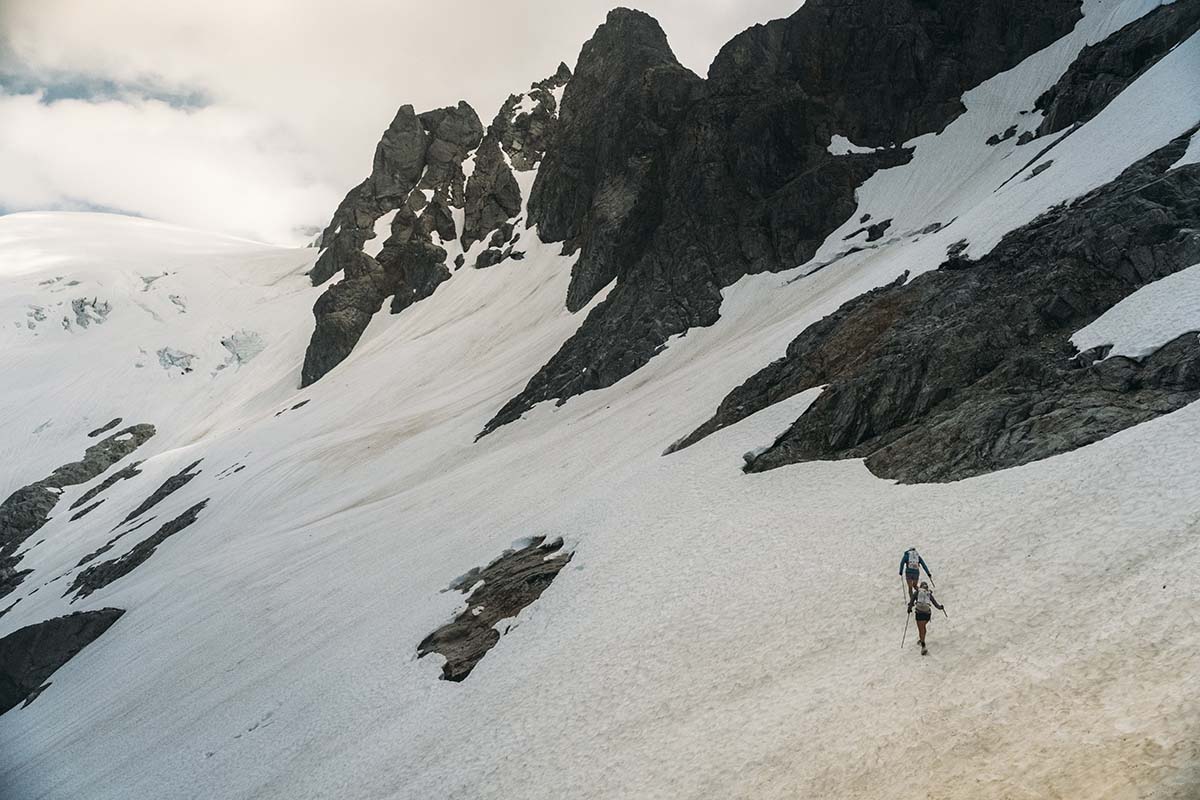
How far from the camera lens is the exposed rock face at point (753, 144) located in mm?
64812

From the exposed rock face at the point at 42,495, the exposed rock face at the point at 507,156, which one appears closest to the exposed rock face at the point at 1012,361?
the exposed rock face at the point at 42,495

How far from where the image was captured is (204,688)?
102 ft

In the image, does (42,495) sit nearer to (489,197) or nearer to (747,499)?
(489,197)

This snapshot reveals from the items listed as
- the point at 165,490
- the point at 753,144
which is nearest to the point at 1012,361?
the point at 753,144

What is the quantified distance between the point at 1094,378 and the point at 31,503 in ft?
399

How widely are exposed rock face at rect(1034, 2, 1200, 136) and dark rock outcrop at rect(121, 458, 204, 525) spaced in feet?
308

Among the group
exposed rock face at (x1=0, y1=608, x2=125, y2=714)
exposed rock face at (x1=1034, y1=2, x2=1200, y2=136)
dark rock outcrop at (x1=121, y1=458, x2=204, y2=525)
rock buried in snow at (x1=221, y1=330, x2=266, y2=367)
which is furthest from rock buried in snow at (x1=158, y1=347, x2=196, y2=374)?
exposed rock face at (x1=1034, y1=2, x2=1200, y2=136)

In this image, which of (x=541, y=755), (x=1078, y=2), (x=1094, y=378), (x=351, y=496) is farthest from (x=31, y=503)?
(x=1078, y=2)

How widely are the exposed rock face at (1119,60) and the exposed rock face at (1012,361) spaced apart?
72.6ft

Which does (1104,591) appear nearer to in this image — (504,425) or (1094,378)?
(1094,378)

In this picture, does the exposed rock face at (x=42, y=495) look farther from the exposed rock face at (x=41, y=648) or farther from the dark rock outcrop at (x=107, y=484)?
the exposed rock face at (x=41, y=648)

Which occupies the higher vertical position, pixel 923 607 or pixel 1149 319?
pixel 1149 319

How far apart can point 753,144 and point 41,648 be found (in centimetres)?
7639

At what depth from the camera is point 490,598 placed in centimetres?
2659
